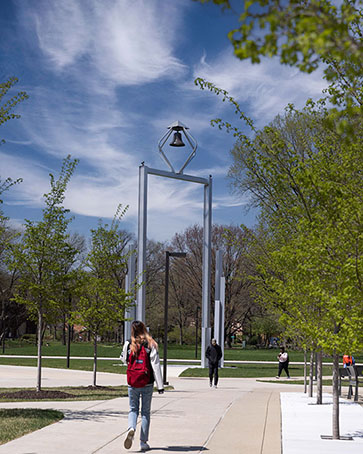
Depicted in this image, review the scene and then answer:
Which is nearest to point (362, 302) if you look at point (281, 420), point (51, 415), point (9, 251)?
point (281, 420)

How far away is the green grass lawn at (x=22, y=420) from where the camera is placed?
9.79 m

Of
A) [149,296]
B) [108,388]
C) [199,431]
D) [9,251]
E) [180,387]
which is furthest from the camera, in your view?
[149,296]

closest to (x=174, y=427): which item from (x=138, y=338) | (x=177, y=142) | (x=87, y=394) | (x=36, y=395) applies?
(x=138, y=338)

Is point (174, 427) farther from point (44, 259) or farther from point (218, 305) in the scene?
point (218, 305)

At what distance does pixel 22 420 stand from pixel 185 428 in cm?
276

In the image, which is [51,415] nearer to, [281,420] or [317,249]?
[281,420]

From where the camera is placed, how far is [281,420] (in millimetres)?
12352

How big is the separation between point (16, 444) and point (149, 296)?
61.8m

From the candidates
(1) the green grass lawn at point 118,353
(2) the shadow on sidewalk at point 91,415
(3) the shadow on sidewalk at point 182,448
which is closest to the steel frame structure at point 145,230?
(1) the green grass lawn at point 118,353

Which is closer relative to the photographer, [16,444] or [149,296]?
[16,444]

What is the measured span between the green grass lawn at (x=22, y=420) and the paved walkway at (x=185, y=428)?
0.64 ft

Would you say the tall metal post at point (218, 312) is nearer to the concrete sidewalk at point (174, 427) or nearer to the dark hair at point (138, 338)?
the concrete sidewalk at point (174, 427)

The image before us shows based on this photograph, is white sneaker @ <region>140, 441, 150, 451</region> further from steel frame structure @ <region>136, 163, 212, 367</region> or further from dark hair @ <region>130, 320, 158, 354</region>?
steel frame structure @ <region>136, 163, 212, 367</region>

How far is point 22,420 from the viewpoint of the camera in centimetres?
1116
